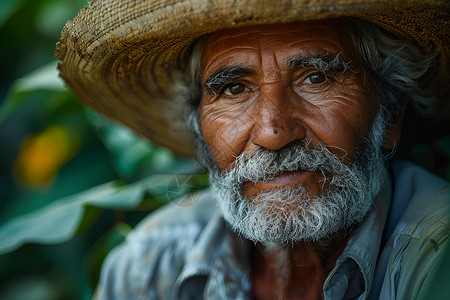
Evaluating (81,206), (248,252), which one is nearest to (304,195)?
(248,252)

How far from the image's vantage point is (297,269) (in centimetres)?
175

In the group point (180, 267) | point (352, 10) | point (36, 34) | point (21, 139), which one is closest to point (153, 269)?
point (180, 267)

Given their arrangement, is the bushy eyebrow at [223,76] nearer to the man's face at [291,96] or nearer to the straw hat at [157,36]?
the man's face at [291,96]

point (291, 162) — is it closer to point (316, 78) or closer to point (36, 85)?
point (316, 78)

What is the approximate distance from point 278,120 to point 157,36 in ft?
1.45

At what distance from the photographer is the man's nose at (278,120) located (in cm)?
143

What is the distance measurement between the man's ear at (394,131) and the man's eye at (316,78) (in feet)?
1.27

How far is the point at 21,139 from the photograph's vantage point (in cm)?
305

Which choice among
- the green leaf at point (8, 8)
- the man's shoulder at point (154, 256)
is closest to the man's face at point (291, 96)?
the man's shoulder at point (154, 256)

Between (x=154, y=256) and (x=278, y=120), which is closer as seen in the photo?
(x=278, y=120)

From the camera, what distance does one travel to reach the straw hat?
1172mm

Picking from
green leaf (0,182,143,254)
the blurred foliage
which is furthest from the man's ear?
green leaf (0,182,143,254)

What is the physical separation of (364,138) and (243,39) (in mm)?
534

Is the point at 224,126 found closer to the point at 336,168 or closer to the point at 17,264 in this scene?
Result: the point at 336,168
